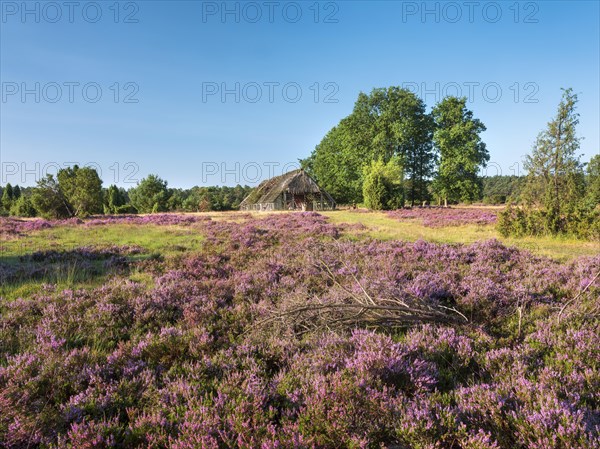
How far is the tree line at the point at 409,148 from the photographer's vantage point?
43031 mm

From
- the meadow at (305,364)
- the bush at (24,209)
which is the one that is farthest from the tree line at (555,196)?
the bush at (24,209)

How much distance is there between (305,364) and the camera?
10.3 ft

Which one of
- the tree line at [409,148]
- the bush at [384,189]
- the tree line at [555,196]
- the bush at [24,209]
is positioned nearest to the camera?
Answer: the tree line at [555,196]

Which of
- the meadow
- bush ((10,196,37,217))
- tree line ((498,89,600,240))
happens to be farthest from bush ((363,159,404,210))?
bush ((10,196,37,217))

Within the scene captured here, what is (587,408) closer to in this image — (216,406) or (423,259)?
(216,406)

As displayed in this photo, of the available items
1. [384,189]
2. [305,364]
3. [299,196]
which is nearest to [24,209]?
[299,196]

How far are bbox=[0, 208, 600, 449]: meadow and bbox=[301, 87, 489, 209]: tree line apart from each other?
34778 mm

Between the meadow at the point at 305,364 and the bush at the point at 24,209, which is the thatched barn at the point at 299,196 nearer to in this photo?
the bush at the point at 24,209

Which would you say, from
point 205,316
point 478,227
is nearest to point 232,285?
point 205,316

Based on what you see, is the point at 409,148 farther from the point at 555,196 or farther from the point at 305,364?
the point at 305,364

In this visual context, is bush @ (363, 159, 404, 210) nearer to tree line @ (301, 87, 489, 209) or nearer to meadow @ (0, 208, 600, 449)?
tree line @ (301, 87, 489, 209)

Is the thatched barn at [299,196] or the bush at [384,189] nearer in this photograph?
the bush at [384,189]

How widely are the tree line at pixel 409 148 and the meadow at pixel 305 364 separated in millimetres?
34778

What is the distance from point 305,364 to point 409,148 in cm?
5113
